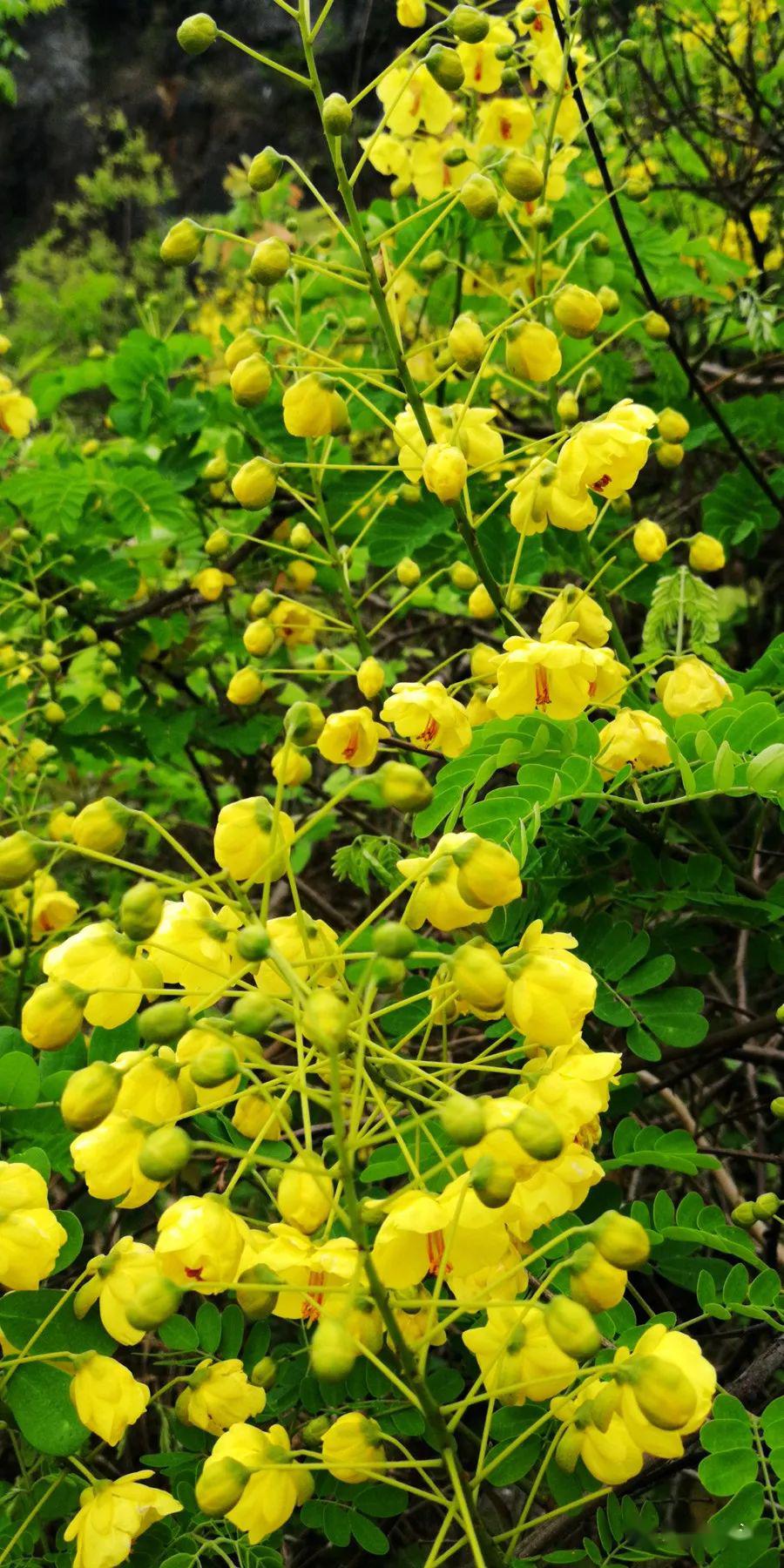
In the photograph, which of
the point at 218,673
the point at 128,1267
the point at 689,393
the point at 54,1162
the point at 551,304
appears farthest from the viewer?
the point at 218,673

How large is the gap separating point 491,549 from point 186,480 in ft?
2.60

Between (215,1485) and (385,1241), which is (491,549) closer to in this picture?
(385,1241)

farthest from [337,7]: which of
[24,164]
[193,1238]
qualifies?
[193,1238]

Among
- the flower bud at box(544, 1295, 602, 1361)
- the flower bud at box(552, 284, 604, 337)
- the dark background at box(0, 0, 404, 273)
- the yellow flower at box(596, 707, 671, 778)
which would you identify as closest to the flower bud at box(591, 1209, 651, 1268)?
the flower bud at box(544, 1295, 602, 1361)

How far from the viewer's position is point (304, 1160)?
35.6 inches

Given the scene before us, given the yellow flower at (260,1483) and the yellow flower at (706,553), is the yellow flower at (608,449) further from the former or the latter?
the yellow flower at (260,1483)

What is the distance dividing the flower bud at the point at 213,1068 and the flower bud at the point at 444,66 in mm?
1093

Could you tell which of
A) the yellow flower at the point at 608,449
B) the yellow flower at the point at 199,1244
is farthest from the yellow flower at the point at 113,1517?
the yellow flower at the point at 608,449

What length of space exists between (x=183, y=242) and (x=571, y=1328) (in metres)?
1.24

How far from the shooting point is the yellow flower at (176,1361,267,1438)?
1.12 metres

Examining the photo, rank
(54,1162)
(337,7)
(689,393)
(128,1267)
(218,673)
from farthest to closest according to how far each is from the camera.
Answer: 1. (337,7)
2. (218,673)
3. (689,393)
4. (54,1162)
5. (128,1267)

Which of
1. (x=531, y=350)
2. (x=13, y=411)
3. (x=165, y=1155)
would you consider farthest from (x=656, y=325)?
(x=165, y=1155)

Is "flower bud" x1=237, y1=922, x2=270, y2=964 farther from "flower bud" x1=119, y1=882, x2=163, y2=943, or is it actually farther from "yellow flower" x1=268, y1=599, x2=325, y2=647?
"yellow flower" x1=268, y1=599, x2=325, y2=647

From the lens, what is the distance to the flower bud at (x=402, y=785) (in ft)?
3.34
